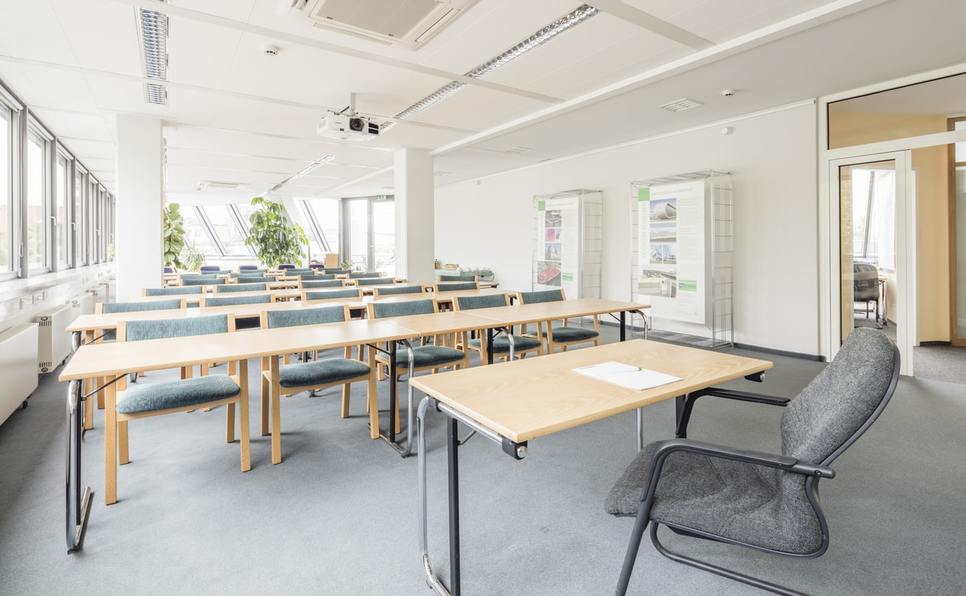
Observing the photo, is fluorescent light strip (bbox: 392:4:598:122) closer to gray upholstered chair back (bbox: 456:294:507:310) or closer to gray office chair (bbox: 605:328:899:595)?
gray upholstered chair back (bbox: 456:294:507:310)

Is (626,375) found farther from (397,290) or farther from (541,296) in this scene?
(397,290)

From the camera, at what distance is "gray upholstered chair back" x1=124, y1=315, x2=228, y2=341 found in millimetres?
2903

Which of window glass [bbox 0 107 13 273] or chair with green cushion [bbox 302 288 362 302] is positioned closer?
chair with green cushion [bbox 302 288 362 302]

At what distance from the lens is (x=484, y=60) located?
15.3 ft

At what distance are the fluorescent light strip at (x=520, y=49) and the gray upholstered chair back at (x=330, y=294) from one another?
2.34m

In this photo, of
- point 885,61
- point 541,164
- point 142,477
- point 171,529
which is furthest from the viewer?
point 541,164

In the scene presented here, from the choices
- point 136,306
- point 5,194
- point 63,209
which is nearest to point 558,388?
point 136,306

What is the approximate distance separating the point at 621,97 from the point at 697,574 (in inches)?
191

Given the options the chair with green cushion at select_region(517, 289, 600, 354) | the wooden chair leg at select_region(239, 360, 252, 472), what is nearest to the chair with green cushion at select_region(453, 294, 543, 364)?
the chair with green cushion at select_region(517, 289, 600, 354)

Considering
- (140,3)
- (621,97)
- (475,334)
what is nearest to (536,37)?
(621,97)

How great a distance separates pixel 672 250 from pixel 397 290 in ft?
11.7

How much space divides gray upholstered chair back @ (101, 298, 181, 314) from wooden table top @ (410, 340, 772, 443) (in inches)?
119

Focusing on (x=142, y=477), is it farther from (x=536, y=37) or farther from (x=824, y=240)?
(x=824, y=240)

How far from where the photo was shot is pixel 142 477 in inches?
110
